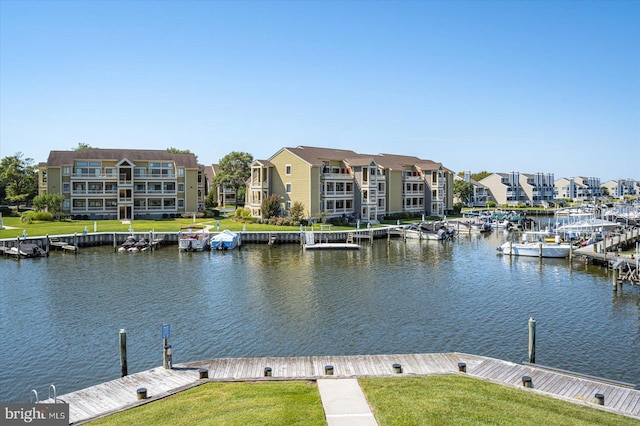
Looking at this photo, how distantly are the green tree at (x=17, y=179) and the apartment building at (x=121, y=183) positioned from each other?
10718 mm

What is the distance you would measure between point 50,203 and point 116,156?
13340 millimetres

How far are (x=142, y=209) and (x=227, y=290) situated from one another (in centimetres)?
5122

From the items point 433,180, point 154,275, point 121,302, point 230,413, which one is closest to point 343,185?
point 433,180

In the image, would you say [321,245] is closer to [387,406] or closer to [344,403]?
[344,403]

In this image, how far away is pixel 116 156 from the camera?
83.2 meters

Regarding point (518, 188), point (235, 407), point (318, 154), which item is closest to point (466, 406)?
point (235, 407)

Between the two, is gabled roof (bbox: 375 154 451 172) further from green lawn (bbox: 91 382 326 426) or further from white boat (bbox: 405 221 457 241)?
green lawn (bbox: 91 382 326 426)

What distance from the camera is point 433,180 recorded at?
99188mm

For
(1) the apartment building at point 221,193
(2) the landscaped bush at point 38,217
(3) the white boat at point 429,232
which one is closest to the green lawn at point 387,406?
(3) the white boat at point 429,232

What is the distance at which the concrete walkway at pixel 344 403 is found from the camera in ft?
46.3

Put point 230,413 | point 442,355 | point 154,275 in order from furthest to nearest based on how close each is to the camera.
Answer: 1. point 154,275
2. point 442,355
3. point 230,413

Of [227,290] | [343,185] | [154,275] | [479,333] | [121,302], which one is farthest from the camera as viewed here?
[343,185]

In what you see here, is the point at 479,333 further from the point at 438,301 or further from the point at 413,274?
the point at 413,274

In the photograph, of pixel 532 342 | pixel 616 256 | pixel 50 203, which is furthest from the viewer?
pixel 50 203
